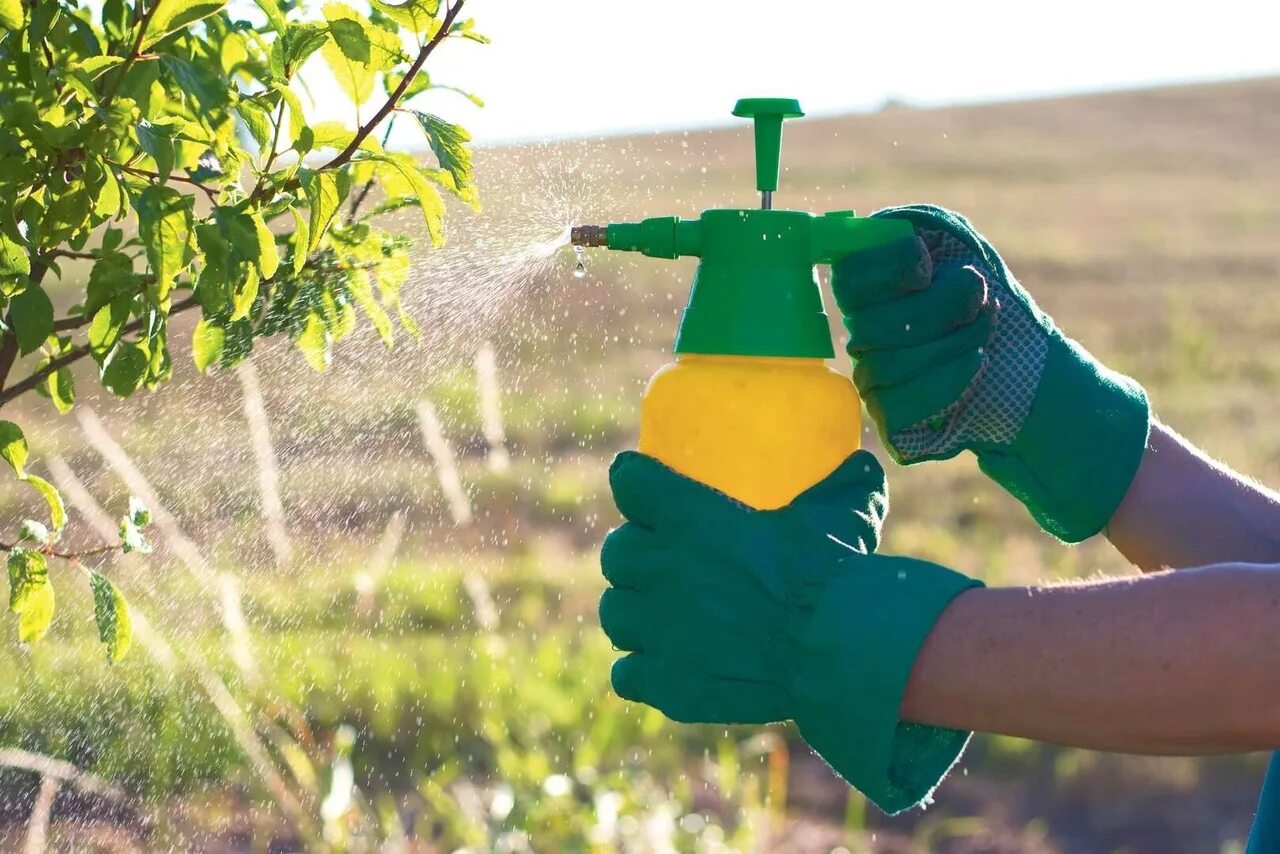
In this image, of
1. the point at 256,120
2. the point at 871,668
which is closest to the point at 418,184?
the point at 256,120

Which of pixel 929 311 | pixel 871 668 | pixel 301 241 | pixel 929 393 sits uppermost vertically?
pixel 301 241

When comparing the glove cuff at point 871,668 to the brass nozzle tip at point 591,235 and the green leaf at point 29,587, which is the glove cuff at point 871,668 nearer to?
the brass nozzle tip at point 591,235

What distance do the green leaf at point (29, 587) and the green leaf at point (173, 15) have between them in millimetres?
600

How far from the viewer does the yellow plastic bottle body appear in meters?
1.62

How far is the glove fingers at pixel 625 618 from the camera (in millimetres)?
1578

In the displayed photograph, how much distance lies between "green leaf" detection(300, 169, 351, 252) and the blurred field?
875 mm

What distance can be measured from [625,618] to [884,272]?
53 cm

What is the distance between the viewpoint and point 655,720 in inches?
169

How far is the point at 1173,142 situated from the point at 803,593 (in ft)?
66.4

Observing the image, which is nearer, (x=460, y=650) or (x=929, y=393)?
(x=929, y=393)

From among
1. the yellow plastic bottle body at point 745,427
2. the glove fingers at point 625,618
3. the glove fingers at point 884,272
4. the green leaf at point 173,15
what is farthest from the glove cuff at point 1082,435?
the green leaf at point 173,15

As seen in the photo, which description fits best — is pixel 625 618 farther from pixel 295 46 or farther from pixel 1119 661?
pixel 295 46

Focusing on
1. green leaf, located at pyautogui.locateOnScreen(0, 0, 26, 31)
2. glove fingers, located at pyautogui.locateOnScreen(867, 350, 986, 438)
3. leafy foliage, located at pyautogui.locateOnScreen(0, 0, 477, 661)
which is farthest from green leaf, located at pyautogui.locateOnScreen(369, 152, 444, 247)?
glove fingers, located at pyautogui.locateOnScreen(867, 350, 986, 438)

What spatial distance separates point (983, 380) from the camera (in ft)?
6.47
